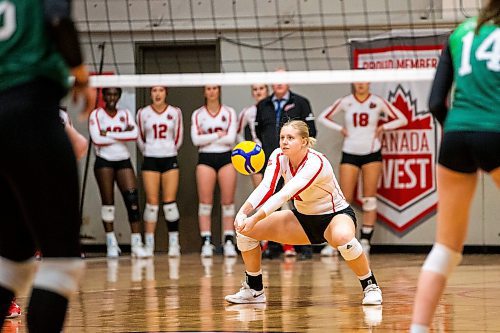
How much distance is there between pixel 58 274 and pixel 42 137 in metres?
0.44

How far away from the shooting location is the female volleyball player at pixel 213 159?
11.3 m

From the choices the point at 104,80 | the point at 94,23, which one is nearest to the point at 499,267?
the point at 104,80

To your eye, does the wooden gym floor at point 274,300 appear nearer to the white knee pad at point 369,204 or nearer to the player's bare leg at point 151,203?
the white knee pad at point 369,204

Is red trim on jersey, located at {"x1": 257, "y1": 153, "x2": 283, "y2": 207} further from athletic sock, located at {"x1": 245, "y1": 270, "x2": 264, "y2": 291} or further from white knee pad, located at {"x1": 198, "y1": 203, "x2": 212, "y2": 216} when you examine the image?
white knee pad, located at {"x1": 198, "y1": 203, "x2": 212, "y2": 216}

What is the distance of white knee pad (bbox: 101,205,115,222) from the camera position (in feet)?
37.6

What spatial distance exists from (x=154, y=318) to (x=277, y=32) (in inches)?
264

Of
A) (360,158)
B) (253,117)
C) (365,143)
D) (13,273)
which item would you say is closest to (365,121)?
(365,143)

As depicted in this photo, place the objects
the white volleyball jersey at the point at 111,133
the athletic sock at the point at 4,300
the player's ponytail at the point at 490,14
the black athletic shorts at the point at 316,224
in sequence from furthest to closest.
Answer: the white volleyball jersey at the point at 111,133 → the black athletic shorts at the point at 316,224 → the player's ponytail at the point at 490,14 → the athletic sock at the point at 4,300

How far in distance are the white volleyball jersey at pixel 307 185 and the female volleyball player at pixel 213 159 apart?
196 inches

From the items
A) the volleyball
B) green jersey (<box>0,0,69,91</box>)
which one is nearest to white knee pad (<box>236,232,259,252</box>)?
the volleyball

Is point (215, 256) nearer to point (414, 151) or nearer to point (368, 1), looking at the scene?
point (414, 151)

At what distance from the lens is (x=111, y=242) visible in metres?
11.5

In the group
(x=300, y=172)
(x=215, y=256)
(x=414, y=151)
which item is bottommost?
(x=215, y=256)

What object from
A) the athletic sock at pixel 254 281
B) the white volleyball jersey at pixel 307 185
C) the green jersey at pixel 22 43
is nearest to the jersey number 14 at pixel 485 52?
the green jersey at pixel 22 43
